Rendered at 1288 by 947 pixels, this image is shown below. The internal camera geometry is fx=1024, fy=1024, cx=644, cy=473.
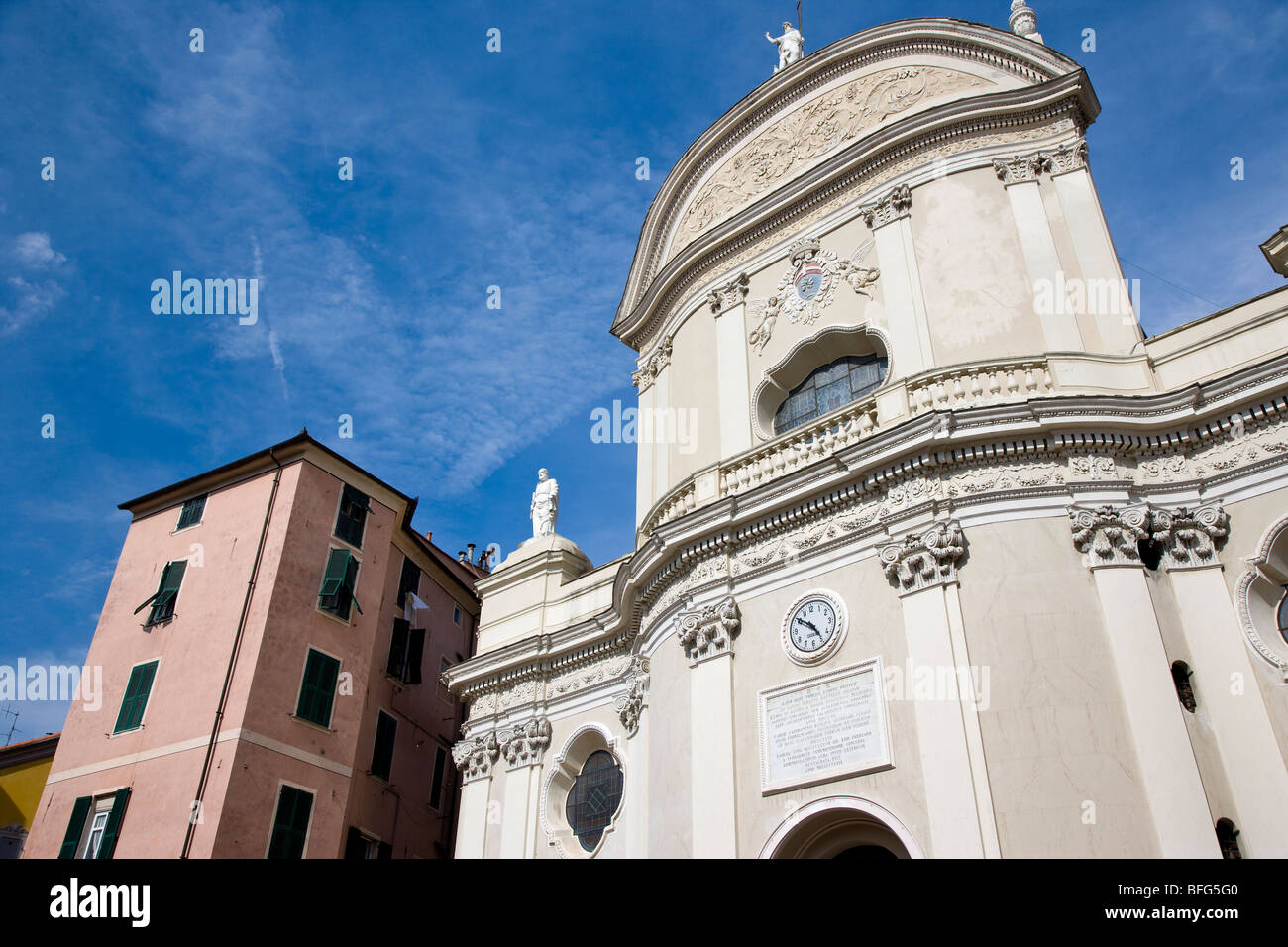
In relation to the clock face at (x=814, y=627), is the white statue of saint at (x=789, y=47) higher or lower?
higher

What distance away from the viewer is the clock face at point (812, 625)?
546 inches

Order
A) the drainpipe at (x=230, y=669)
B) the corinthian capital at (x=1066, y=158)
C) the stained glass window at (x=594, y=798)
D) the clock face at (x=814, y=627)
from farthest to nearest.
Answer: the drainpipe at (x=230, y=669) < the stained glass window at (x=594, y=798) < the corinthian capital at (x=1066, y=158) < the clock face at (x=814, y=627)

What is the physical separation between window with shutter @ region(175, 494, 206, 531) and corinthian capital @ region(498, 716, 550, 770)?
355 inches

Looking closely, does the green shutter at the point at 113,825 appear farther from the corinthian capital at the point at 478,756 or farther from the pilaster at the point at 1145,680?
the pilaster at the point at 1145,680

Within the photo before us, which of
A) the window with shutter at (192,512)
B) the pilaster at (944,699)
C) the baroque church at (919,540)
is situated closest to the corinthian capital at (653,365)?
the baroque church at (919,540)

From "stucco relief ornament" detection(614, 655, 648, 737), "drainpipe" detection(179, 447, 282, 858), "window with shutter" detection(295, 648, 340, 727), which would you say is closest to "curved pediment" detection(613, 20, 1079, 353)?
"stucco relief ornament" detection(614, 655, 648, 737)

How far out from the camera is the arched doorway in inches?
495

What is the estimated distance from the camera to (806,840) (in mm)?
13211

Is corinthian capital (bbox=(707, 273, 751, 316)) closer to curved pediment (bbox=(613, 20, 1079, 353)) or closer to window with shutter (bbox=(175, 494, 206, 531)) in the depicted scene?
curved pediment (bbox=(613, 20, 1079, 353))

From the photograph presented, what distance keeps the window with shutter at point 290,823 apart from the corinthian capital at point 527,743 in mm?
3992

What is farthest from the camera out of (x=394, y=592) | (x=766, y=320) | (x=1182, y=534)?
(x=394, y=592)
